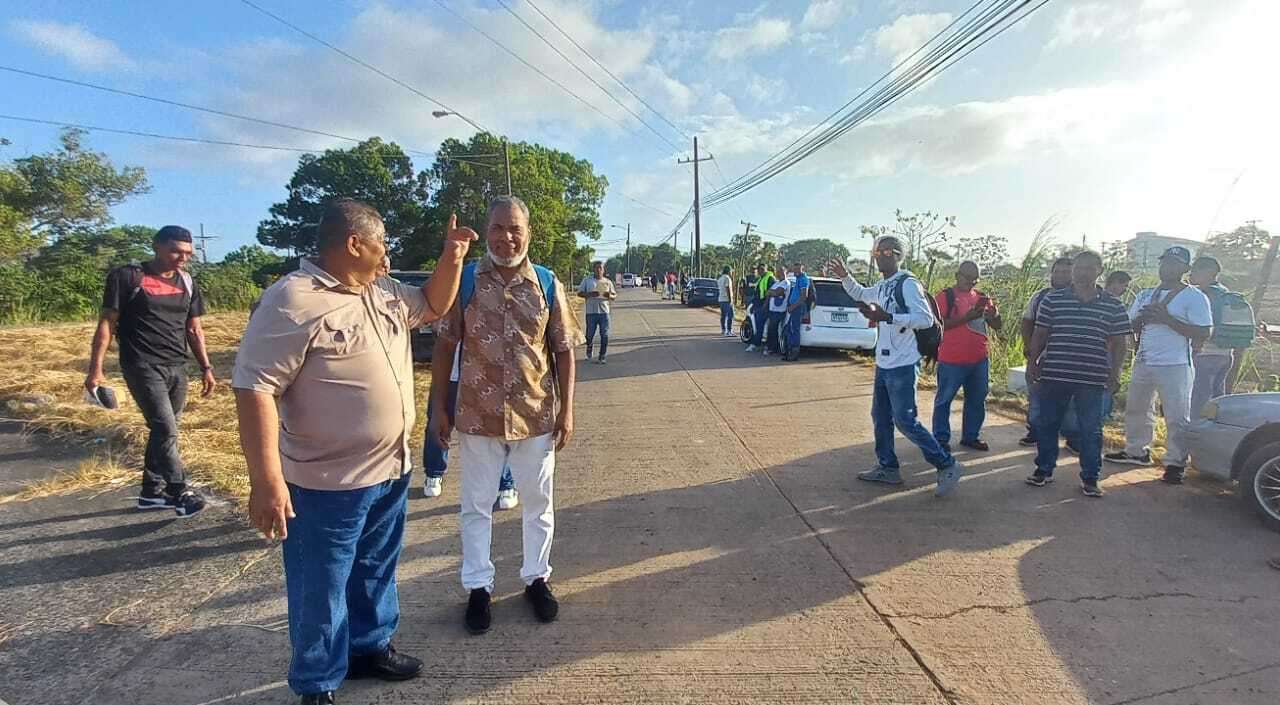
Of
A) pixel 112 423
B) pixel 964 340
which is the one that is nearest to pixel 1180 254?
pixel 964 340

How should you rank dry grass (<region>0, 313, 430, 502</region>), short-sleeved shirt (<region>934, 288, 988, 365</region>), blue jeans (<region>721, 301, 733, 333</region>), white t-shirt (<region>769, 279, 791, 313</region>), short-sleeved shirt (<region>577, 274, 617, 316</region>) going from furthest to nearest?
blue jeans (<region>721, 301, 733, 333</region>) → white t-shirt (<region>769, 279, 791, 313</region>) → short-sleeved shirt (<region>577, 274, 617, 316</region>) → short-sleeved shirt (<region>934, 288, 988, 365</region>) → dry grass (<region>0, 313, 430, 502</region>)

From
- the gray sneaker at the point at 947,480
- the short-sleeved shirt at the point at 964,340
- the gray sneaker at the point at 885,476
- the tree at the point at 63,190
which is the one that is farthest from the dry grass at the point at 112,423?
the tree at the point at 63,190

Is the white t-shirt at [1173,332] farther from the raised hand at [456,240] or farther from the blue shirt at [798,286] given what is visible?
the blue shirt at [798,286]

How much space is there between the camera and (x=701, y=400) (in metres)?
7.70

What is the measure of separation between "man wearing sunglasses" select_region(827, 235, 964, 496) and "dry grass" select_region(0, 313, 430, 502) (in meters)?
4.00

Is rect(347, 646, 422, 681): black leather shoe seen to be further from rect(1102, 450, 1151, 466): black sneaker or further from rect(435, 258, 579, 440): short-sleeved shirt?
rect(1102, 450, 1151, 466): black sneaker

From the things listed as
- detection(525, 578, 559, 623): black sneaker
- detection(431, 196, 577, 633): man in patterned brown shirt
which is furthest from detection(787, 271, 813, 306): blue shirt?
detection(525, 578, 559, 623): black sneaker

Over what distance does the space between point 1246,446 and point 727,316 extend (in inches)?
445

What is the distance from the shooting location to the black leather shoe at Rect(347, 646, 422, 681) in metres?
2.43

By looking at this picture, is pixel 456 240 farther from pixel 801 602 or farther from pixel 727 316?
pixel 727 316

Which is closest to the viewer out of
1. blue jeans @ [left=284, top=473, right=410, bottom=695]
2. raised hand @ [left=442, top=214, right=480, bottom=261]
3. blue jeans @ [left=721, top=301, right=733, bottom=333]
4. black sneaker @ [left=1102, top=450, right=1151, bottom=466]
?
blue jeans @ [left=284, top=473, right=410, bottom=695]

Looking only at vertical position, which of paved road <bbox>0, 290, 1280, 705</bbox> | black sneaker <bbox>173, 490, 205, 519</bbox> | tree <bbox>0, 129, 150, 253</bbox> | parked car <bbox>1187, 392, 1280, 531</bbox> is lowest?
paved road <bbox>0, 290, 1280, 705</bbox>

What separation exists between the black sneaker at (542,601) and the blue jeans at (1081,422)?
145 inches

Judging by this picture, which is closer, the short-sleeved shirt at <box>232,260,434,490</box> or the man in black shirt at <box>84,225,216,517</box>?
the short-sleeved shirt at <box>232,260,434,490</box>
